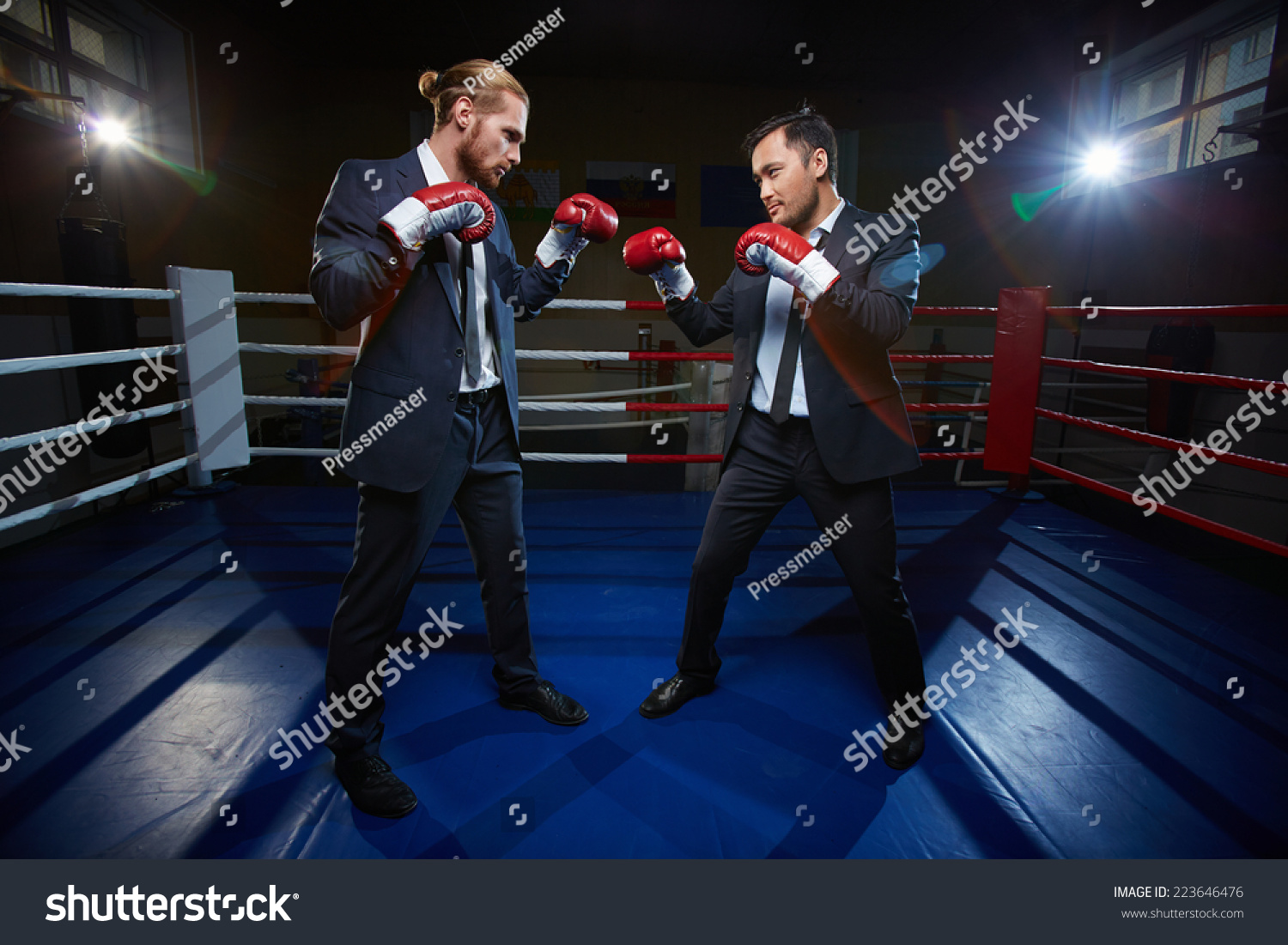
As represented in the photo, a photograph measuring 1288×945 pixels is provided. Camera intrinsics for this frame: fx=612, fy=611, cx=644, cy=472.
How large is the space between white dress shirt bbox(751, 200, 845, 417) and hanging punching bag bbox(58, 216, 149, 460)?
324 centimetres

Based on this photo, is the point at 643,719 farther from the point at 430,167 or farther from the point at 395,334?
the point at 430,167

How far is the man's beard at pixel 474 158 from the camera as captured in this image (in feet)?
4.05

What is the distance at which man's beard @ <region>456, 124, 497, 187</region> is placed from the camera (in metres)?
1.24

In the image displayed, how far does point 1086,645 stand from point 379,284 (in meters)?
2.11

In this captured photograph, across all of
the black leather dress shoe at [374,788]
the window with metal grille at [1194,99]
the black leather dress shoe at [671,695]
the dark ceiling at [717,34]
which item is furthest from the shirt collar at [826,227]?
the dark ceiling at [717,34]

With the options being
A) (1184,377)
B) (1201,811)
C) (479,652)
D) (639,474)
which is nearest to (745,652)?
(479,652)

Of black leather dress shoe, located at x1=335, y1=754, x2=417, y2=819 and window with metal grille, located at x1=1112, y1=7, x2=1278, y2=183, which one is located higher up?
window with metal grille, located at x1=1112, y1=7, x2=1278, y2=183

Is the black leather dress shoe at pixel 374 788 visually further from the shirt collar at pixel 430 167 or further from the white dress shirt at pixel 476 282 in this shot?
the shirt collar at pixel 430 167

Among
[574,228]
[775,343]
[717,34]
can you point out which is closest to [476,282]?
[574,228]

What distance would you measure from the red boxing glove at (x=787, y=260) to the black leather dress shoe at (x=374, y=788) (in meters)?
1.25

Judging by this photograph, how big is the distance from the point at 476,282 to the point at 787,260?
0.66 metres

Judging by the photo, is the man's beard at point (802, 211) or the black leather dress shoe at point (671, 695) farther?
the black leather dress shoe at point (671, 695)

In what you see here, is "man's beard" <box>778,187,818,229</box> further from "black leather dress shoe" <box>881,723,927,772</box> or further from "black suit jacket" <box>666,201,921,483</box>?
"black leather dress shoe" <box>881,723,927,772</box>

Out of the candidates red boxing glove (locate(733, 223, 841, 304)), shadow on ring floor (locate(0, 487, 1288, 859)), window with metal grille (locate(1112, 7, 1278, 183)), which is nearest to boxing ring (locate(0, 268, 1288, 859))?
shadow on ring floor (locate(0, 487, 1288, 859))
